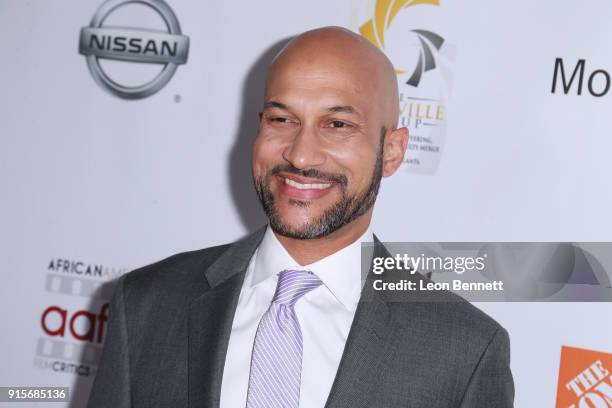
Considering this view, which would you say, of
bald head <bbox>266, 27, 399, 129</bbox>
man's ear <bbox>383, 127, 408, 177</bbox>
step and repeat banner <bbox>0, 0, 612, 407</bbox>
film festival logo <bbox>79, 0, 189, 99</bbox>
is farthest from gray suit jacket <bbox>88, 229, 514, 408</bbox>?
film festival logo <bbox>79, 0, 189, 99</bbox>

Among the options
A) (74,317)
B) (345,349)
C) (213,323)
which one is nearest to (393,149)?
(345,349)

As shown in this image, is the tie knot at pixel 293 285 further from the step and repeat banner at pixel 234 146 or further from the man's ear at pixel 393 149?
the step and repeat banner at pixel 234 146

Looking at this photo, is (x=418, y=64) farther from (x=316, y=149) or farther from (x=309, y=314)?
(x=309, y=314)

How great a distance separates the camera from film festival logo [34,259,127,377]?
3.23 metres

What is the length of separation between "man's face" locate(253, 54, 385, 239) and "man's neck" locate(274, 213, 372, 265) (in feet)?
0.20

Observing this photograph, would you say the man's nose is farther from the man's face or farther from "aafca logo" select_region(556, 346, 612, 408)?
"aafca logo" select_region(556, 346, 612, 408)

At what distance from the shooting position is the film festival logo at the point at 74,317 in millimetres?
3230

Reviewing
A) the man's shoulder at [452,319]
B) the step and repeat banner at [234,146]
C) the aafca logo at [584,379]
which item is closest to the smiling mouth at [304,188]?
the man's shoulder at [452,319]

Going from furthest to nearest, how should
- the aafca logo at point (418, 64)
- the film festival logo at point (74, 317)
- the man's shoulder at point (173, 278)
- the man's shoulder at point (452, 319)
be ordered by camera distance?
the film festival logo at point (74, 317) < the aafca logo at point (418, 64) < the man's shoulder at point (173, 278) < the man's shoulder at point (452, 319)

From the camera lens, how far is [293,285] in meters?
1.98

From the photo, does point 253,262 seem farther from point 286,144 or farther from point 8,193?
point 8,193

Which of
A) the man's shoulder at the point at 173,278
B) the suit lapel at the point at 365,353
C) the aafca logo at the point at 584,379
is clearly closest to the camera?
the suit lapel at the point at 365,353

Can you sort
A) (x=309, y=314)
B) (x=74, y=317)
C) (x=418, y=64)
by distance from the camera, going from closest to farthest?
(x=309, y=314)
(x=418, y=64)
(x=74, y=317)

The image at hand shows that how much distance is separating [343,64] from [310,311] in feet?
2.22
